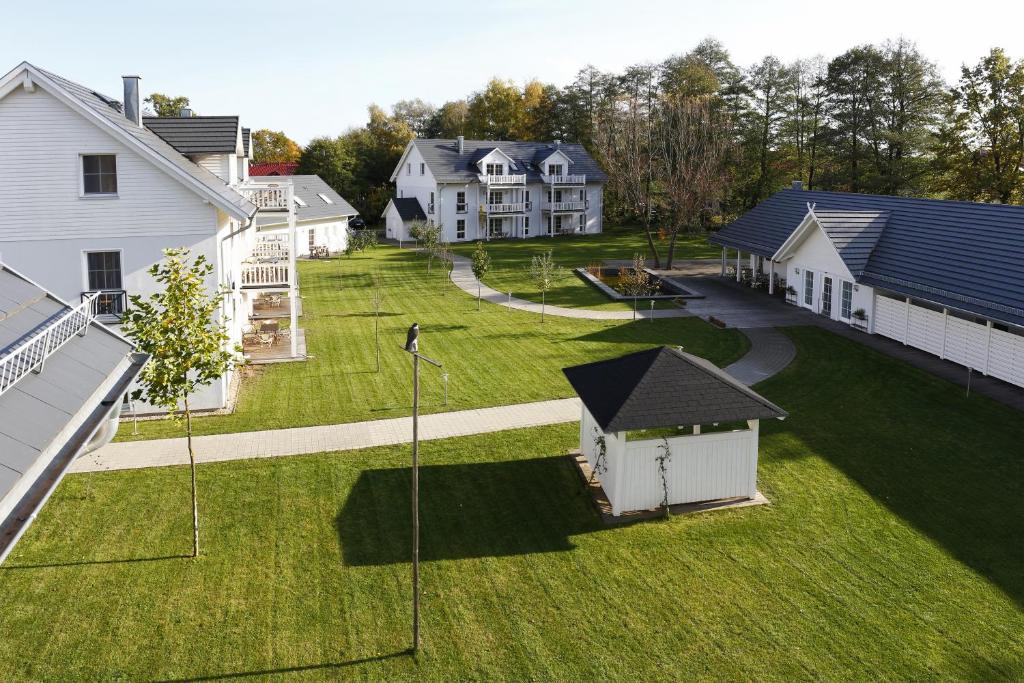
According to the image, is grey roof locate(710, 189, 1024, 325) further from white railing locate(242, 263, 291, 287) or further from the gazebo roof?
white railing locate(242, 263, 291, 287)

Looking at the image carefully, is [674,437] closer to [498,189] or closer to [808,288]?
[808,288]

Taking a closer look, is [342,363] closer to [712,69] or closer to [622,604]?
[622,604]

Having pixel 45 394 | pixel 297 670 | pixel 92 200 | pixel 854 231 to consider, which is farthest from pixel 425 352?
pixel 45 394

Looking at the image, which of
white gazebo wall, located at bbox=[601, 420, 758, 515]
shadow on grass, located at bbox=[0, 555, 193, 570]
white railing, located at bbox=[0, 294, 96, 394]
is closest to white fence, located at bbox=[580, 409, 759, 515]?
white gazebo wall, located at bbox=[601, 420, 758, 515]

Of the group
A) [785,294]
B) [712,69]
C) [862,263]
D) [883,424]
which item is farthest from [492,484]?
[712,69]

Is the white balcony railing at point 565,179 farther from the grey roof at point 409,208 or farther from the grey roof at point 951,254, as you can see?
the grey roof at point 951,254

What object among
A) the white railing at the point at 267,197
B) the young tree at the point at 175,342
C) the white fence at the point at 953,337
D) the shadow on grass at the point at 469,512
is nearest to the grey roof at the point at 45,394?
the young tree at the point at 175,342
